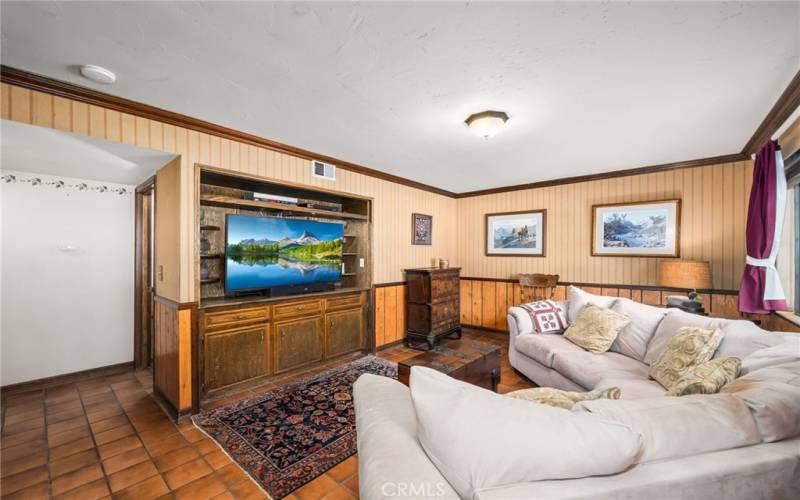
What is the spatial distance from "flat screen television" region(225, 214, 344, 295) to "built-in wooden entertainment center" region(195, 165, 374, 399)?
0.48ft

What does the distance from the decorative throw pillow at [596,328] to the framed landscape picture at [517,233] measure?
196cm

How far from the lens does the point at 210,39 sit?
1.62m

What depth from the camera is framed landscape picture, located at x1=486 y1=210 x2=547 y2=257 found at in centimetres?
482

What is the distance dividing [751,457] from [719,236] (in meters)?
3.90

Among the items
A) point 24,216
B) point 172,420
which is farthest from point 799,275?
point 24,216

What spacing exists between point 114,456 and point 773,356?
12.2 feet

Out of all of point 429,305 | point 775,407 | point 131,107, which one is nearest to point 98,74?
point 131,107

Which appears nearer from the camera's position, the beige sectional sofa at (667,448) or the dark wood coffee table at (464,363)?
the beige sectional sofa at (667,448)

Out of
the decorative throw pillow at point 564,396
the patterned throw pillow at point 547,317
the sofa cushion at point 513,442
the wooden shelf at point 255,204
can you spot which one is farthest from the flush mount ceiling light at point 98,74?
the patterned throw pillow at point 547,317

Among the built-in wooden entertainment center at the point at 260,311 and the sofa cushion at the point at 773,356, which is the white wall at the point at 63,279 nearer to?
the built-in wooden entertainment center at the point at 260,311

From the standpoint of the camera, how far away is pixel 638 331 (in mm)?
2615

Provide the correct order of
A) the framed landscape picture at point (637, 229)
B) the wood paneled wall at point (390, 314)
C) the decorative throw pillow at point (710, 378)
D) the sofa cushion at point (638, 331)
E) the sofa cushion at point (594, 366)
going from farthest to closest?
the wood paneled wall at point (390, 314) → the framed landscape picture at point (637, 229) → the sofa cushion at point (638, 331) → the sofa cushion at point (594, 366) → the decorative throw pillow at point (710, 378)

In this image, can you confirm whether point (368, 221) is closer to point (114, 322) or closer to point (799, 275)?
point (114, 322)

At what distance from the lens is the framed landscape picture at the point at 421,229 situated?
193 inches
